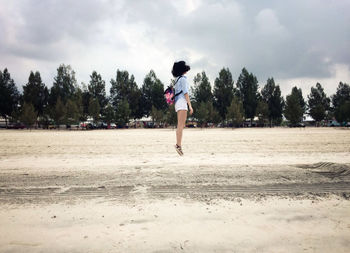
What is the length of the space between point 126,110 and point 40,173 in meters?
66.0

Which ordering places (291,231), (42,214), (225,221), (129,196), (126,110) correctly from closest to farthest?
(291,231) < (225,221) < (42,214) < (129,196) < (126,110)

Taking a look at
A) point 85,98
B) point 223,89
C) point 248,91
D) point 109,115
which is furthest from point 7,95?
point 248,91

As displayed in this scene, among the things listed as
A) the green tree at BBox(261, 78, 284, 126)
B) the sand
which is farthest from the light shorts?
the green tree at BBox(261, 78, 284, 126)

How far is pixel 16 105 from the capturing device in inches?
2832

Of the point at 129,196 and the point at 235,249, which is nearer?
the point at 235,249

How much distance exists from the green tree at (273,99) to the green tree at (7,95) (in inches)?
3430

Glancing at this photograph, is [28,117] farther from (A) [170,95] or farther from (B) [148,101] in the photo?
(A) [170,95]

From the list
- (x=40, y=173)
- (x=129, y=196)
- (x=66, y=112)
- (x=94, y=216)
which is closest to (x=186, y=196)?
(x=129, y=196)

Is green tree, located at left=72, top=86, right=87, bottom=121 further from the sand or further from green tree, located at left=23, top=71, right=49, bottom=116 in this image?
the sand

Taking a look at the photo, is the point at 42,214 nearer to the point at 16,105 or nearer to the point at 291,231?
the point at 291,231

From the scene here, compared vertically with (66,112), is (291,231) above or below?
below

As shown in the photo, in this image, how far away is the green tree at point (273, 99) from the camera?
84.6 metres

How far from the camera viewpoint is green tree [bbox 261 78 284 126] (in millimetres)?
84562

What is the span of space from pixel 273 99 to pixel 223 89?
20220mm
